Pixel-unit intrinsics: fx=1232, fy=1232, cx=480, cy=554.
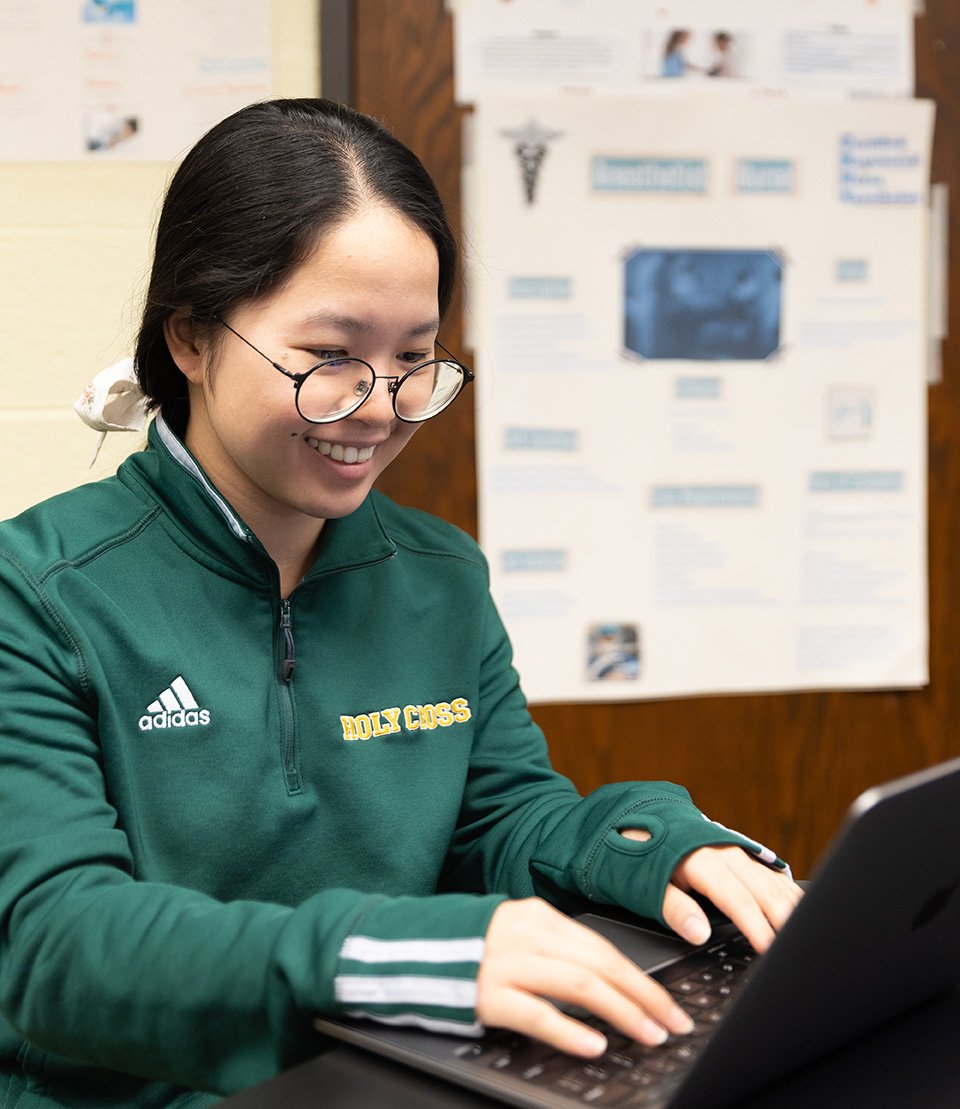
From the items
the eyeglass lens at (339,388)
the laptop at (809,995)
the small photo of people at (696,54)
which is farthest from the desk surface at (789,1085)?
the small photo of people at (696,54)

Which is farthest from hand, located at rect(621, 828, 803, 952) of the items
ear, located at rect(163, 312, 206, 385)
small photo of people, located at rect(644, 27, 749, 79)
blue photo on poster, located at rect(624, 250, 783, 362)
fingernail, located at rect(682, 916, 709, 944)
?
small photo of people, located at rect(644, 27, 749, 79)

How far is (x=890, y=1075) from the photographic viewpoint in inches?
23.8

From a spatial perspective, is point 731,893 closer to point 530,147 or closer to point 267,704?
point 267,704

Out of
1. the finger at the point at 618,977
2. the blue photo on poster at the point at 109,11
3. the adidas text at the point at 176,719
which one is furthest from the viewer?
the blue photo on poster at the point at 109,11

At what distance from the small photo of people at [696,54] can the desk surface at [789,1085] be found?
147 centimetres

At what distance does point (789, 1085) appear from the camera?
23.2 inches

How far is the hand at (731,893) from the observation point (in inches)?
29.4

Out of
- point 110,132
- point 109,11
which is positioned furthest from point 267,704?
point 109,11

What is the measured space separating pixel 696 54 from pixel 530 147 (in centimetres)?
28

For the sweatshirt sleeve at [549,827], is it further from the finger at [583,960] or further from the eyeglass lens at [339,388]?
the eyeglass lens at [339,388]

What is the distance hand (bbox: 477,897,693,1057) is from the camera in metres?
0.58

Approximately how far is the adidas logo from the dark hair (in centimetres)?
27

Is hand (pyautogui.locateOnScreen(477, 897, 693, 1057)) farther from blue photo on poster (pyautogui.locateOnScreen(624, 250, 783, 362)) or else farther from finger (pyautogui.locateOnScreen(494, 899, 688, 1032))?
blue photo on poster (pyautogui.locateOnScreen(624, 250, 783, 362))

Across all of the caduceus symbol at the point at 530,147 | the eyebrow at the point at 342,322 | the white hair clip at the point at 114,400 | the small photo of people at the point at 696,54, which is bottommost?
the white hair clip at the point at 114,400
